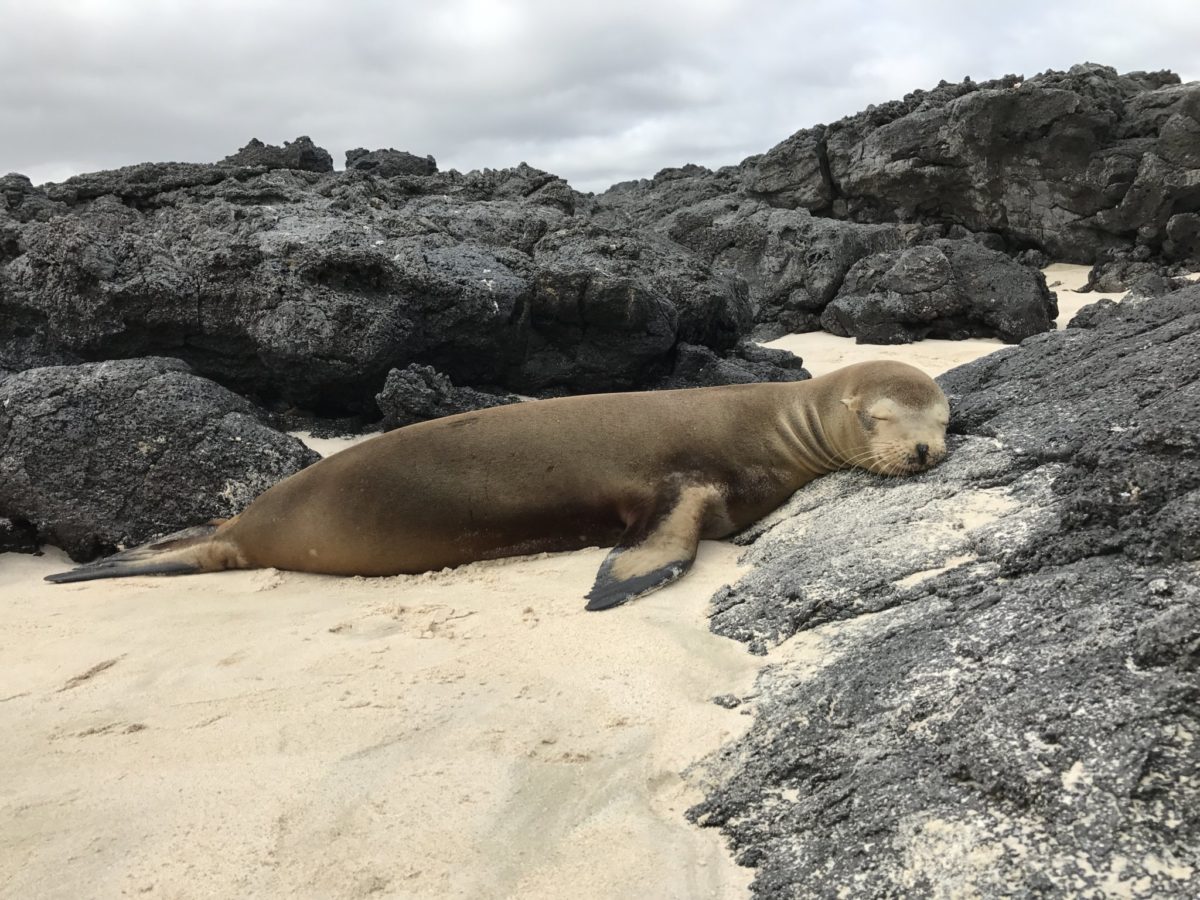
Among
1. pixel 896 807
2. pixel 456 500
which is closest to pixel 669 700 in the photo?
pixel 896 807

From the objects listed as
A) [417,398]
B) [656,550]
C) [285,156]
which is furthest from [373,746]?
[285,156]

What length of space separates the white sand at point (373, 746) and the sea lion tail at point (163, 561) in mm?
656

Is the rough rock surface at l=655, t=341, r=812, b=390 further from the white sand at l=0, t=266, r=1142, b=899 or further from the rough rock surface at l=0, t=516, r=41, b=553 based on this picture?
the rough rock surface at l=0, t=516, r=41, b=553

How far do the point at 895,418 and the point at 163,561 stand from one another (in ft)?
11.3

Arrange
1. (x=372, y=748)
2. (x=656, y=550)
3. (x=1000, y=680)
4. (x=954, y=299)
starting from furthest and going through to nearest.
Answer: (x=954, y=299) < (x=656, y=550) < (x=372, y=748) < (x=1000, y=680)

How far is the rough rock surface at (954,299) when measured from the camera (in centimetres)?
908

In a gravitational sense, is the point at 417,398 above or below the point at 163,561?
above

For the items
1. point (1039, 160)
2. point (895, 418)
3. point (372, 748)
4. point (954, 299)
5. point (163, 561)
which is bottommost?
point (372, 748)

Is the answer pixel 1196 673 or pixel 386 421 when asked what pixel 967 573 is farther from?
pixel 386 421

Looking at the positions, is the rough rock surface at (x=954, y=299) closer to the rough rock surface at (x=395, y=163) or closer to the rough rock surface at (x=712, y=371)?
the rough rock surface at (x=712, y=371)

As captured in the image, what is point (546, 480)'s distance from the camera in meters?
3.97

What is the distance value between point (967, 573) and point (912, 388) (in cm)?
175

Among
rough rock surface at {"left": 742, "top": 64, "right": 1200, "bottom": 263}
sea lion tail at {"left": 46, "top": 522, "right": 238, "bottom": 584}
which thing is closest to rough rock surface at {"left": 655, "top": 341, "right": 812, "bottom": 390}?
sea lion tail at {"left": 46, "top": 522, "right": 238, "bottom": 584}

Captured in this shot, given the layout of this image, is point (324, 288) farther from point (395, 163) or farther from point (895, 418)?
point (395, 163)
